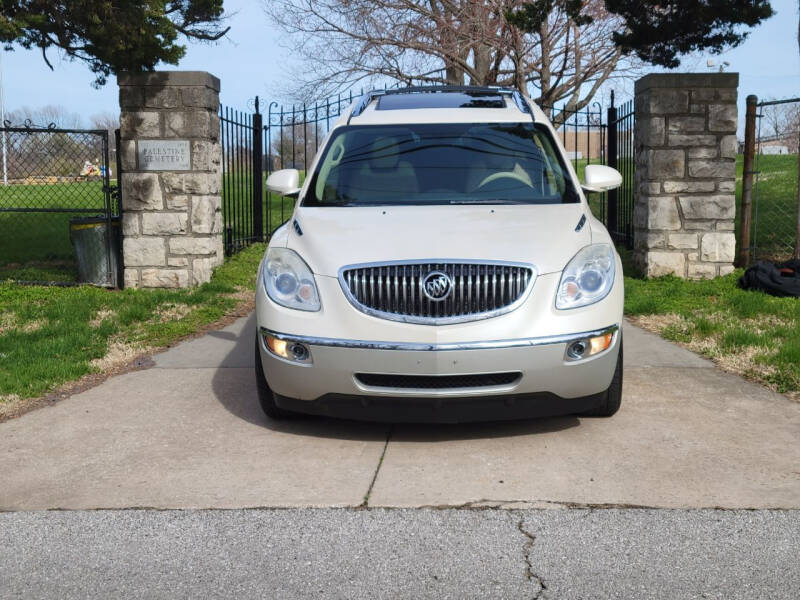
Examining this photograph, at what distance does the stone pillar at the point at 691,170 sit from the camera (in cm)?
1052

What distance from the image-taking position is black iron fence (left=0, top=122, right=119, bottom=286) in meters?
10.8

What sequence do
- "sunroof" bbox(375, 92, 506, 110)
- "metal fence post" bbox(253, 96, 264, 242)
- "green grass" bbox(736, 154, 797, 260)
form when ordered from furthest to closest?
"metal fence post" bbox(253, 96, 264, 242) < "green grass" bbox(736, 154, 797, 260) < "sunroof" bbox(375, 92, 506, 110)

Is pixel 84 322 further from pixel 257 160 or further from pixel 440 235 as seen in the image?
pixel 257 160

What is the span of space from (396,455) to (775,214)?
40.9 feet

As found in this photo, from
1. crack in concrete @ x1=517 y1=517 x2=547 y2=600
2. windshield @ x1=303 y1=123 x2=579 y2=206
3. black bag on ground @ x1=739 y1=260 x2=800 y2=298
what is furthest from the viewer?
black bag on ground @ x1=739 y1=260 x2=800 y2=298

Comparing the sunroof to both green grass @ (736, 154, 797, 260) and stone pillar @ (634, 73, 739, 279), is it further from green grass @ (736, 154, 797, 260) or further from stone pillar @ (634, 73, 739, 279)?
green grass @ (736, 154, 797, 260)

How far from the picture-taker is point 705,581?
334cm

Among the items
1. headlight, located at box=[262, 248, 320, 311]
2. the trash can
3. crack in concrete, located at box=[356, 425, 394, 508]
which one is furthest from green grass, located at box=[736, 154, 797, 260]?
the trash can

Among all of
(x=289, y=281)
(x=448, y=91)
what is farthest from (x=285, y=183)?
(x=448, y=91)

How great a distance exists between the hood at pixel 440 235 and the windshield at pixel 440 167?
0.28 m

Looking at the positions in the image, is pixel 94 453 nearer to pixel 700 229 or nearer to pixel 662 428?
→ pixel 662 428

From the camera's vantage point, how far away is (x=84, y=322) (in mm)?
8766

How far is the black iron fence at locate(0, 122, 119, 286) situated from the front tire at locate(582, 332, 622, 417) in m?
6.73

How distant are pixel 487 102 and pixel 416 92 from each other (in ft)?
2.56
